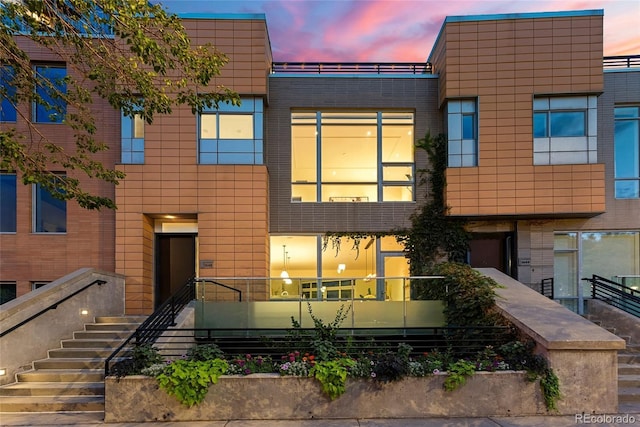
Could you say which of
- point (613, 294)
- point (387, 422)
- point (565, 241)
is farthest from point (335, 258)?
point (613, 294)

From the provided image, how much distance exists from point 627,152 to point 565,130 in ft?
7.71

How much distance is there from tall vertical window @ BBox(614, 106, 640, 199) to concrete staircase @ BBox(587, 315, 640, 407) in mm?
5370

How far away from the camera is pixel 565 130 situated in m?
11.4

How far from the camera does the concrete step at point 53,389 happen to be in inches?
267

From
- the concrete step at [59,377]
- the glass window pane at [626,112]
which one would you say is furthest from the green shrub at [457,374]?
the glass window pane at [626,112]

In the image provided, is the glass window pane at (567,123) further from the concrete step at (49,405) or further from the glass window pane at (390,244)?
the concrete step at (49,405)

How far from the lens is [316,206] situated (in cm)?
1212

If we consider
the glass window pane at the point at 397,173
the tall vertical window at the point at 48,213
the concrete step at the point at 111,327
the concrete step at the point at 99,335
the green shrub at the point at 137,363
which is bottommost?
the concrete step at the point at 99,335

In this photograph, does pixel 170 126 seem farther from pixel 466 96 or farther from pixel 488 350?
pixel 488 350

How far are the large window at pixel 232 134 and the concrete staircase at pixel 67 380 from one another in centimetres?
544

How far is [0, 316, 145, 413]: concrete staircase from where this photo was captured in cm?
654

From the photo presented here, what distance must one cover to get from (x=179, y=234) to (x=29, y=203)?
4300 mm

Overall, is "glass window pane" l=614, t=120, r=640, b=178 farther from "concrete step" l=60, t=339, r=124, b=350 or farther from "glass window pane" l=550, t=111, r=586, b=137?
"concrete step" l=60, t=339, r=124, b=350

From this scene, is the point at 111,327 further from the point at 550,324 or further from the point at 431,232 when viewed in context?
the point at 550,324
